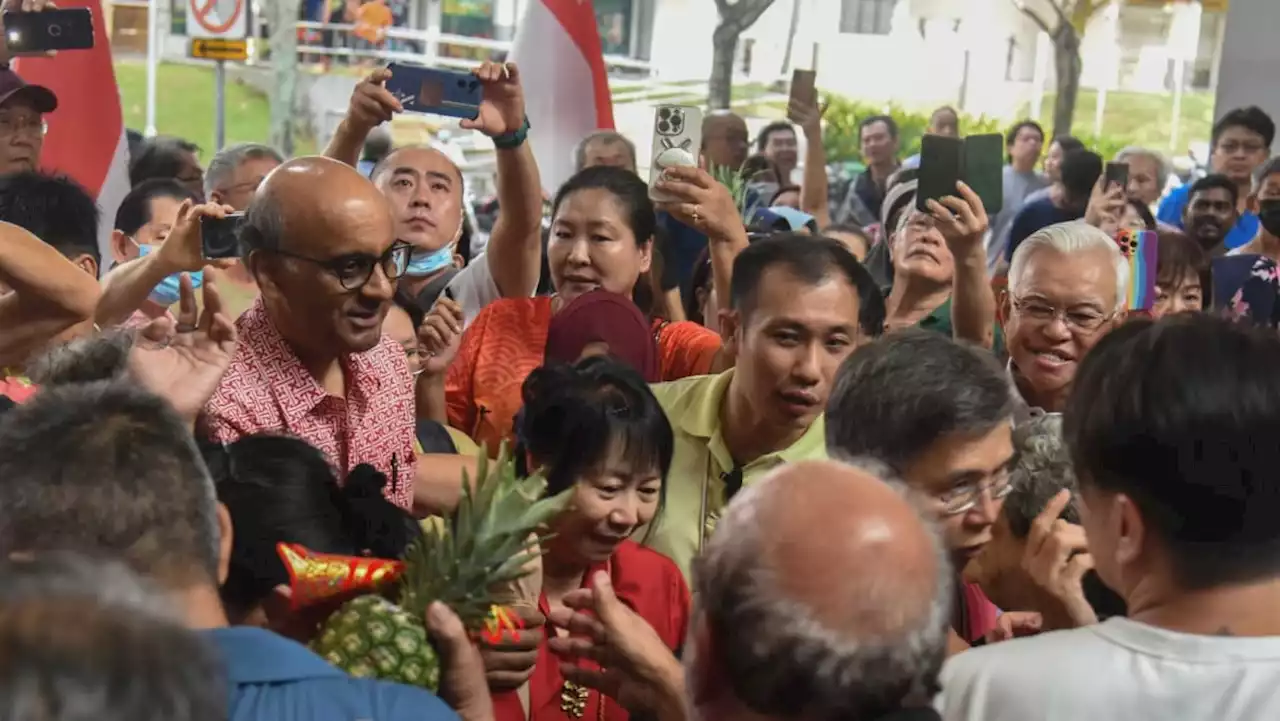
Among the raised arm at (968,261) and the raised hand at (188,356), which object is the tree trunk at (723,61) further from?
the raised hand at (188,356)

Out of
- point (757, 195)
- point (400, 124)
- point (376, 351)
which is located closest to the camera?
point (376, 351)

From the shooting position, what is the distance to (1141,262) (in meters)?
3.79

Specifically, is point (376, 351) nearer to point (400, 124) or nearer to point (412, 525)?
point (412, 525)

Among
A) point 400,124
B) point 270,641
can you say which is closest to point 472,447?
point 270,641

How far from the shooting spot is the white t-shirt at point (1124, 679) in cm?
161

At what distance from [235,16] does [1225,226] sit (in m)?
4.20

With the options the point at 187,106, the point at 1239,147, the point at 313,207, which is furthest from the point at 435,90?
the point at 187,106

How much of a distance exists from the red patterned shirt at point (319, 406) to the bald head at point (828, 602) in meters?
1.10

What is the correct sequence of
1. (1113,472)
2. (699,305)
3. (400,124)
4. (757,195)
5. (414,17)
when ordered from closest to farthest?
(1113,472) < (699,305) < (757,195) < (400,124) < (414,17)

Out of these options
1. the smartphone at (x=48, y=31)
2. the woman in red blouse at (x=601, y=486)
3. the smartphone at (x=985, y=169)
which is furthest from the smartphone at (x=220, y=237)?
the smartphone at (x=48, y=31)

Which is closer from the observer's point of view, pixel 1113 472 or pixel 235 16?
pixel 1113 472

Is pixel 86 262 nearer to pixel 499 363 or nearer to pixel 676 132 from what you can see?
pixel 499 363

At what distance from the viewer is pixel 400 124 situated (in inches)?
A: 368

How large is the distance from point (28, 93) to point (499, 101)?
2.15 m
